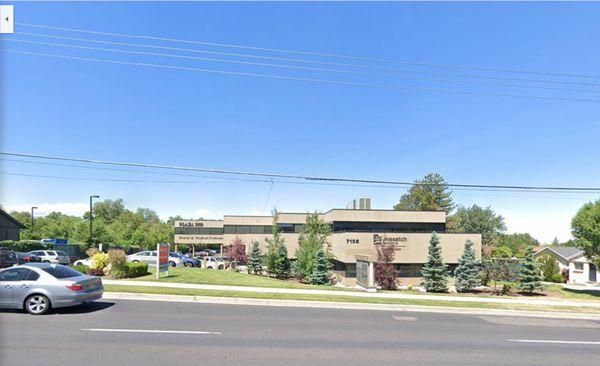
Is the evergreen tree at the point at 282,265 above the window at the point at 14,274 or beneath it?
beneath

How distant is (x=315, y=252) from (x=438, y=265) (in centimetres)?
830

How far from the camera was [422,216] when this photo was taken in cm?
3597

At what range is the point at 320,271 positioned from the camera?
83.5 ft

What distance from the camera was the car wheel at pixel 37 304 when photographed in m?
10.3

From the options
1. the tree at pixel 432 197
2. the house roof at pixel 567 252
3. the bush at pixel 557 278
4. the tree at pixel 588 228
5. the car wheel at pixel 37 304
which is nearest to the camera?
the car wheel at pixel 37 304

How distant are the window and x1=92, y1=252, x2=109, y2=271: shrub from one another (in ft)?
34.9

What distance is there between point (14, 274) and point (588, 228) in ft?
116

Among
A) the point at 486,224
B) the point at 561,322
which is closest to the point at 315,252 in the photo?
the point at 561,322

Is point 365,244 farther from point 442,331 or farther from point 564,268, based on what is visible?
point 564,268

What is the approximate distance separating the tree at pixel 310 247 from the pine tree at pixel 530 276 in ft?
43.0

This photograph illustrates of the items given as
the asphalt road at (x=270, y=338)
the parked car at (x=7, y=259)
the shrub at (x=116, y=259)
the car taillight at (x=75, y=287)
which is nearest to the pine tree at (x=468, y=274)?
the asphalt road at (x=270, y=338)

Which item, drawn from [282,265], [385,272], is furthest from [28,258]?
[385,272]

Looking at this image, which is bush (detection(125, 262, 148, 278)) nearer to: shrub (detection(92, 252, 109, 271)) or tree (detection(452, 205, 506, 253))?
shrub (detection(92, 252, 109, 271))

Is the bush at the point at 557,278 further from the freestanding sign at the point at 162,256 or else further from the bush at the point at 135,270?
the bush at the point at 135,270
